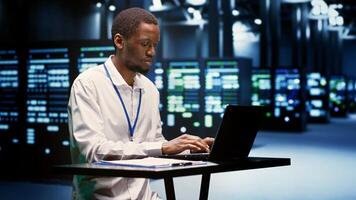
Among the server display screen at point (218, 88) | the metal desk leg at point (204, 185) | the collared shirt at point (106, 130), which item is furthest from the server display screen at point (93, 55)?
the server display screen at point (218, 88)

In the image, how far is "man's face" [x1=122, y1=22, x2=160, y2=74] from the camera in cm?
277

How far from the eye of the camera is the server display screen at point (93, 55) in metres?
8.46

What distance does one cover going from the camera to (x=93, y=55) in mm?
8539

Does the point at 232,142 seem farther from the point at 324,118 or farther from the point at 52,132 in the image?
the point at 324,118


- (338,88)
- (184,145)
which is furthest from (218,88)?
(338,88)

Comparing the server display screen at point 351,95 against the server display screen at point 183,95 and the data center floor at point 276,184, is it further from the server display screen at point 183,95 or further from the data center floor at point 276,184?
the data center floor at point 276,184

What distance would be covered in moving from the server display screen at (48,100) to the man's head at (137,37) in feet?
19.6

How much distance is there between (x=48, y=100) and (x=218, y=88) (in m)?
6.44

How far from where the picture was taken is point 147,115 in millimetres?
3037

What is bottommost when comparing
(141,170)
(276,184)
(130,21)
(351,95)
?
(276,184)

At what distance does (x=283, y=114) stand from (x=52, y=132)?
507 inches

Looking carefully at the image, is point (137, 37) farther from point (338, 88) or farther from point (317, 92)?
point (338, 88)

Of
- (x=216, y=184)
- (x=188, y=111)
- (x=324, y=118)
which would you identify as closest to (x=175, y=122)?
(x=188, y=111)

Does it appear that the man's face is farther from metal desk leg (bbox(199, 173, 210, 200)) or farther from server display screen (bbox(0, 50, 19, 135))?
server display screen (bbox(0, 50, 19, 135))
